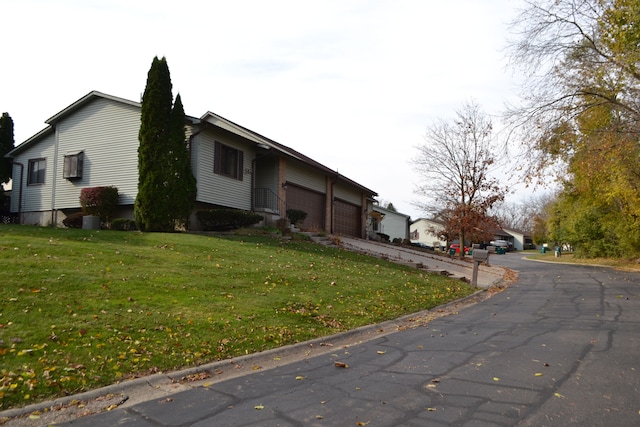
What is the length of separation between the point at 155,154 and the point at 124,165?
3.93 metres

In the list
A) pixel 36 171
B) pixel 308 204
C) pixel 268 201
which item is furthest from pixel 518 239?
pixel 36 171

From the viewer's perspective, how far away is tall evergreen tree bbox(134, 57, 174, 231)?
53.4ft

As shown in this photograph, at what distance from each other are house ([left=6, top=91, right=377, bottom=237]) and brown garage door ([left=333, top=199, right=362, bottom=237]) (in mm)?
3534

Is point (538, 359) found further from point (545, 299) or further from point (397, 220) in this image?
point (397, 220)

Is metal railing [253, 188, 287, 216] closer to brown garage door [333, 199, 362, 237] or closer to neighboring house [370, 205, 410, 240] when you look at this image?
brown garage door [333, 199, 362, 237]

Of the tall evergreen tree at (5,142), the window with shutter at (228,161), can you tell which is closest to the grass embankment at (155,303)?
the window with shutter at (228,161)

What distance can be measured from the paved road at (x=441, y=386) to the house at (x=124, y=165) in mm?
13565

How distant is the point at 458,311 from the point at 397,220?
4580cm

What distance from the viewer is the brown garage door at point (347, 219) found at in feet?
93.2

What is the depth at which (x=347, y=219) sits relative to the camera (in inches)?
1181

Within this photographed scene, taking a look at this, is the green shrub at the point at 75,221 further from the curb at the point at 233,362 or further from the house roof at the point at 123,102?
the curb at the point at 233,362

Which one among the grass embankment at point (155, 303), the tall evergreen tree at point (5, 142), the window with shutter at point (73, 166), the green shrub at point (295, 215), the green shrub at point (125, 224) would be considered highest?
the tall evergreen tree at point (5, 142)

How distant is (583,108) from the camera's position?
15883 millimetres

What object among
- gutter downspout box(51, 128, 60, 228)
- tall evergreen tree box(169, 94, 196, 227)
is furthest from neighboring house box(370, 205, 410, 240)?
tall evergreen tree box(169, 94, 196, 227)
